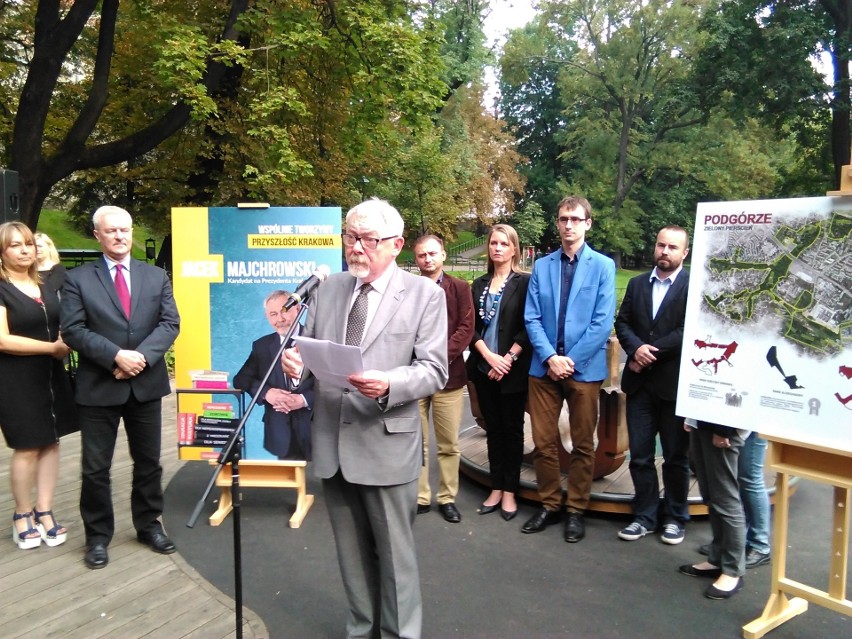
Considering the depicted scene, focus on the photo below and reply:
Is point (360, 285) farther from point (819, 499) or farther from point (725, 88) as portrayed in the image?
point (725, 88)

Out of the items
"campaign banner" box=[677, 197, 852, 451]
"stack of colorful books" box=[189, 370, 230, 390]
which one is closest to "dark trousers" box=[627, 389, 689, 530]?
"campaign banner" box=[677, 197, 852, 451]

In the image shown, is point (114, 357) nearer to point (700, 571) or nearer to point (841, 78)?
point (700, 571)

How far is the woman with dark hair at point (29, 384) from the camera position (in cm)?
368

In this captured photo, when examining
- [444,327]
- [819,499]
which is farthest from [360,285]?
[819,499]

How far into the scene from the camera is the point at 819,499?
4742 mm

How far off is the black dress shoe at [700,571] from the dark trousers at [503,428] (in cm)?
126

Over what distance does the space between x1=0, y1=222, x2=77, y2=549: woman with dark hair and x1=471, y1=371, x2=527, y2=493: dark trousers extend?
273 cm

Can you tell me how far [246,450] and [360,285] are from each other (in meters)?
2.36

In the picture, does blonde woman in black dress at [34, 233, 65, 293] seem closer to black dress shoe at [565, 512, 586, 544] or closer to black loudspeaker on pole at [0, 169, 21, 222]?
black loudspeaker on pole at [0, 169, 21, 222]

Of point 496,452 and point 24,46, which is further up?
point 24,46

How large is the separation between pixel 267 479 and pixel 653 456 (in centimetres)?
266

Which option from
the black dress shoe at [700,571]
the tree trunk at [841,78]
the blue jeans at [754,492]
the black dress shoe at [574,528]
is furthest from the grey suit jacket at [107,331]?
the tree trunk at [841,78]

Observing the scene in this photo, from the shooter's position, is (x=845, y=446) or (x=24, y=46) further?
(x=24, y=46)

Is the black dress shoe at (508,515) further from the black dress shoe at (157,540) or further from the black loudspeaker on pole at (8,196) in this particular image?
the black loudspeaker on pole at (8,196)
